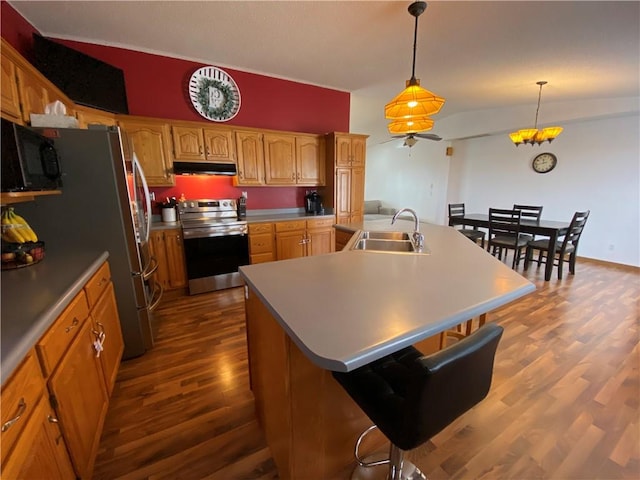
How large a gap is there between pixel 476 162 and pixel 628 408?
5.51 meters

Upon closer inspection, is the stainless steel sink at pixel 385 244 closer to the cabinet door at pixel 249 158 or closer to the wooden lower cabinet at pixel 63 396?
the wooden lower cabinet at pixel 63 396

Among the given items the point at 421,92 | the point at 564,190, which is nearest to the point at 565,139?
the point at 564,190

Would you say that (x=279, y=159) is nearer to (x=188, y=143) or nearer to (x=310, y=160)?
(x=310, y=160)

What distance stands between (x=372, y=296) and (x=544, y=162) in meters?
5.88

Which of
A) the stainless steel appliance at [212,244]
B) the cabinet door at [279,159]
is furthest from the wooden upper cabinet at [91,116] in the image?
the cabinet door at [279,159]

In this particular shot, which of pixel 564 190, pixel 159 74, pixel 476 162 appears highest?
pixel 159 74

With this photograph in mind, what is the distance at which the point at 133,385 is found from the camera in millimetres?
1812

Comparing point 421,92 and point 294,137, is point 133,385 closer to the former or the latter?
point 421,92

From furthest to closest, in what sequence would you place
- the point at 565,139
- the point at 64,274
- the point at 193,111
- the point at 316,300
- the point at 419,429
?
the point at 565,139
the point at 193,111
the point at 64,274
the point at 316,300
the point at 419,429

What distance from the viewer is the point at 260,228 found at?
138 inches

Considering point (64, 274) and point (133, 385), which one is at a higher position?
point (64, 274)

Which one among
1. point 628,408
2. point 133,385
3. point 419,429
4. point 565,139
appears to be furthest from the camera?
point 565,139

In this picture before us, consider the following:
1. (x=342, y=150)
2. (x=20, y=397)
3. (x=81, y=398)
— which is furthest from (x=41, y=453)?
(x=342, y=150)

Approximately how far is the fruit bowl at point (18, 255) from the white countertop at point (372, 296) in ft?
3.86
